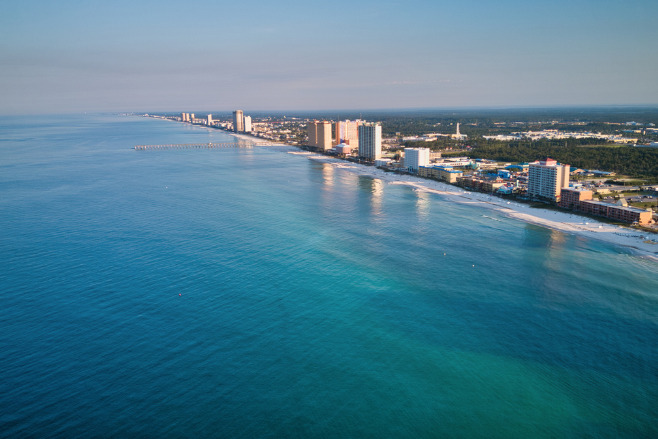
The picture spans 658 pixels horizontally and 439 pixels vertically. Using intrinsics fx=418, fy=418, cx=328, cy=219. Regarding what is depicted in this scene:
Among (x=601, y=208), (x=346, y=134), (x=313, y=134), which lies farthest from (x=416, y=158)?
(x=313, y=134)

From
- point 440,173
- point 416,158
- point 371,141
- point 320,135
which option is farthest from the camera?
point 320,135

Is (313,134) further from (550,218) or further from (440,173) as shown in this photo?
A: (550,218)

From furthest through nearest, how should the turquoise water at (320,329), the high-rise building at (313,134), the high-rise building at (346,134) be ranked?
the high-rise building at (346,134) → the high-rise building at (313,134) → the turquoise water at (320,329)

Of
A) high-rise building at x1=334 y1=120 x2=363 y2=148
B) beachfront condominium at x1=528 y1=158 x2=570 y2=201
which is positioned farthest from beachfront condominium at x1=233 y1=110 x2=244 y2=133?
beachfront condominium at x1=528 y1=158 x2=570 y2=201

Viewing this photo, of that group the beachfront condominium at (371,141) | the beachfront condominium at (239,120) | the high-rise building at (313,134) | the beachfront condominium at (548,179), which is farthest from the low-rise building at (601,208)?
the beachfront condominium at (239,120)

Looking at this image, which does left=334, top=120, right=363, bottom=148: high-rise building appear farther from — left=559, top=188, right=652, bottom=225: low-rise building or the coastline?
left=559, top=188, right=652, bottom=225: low-rise building

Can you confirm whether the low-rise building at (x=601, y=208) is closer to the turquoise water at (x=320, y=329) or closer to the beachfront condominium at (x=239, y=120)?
the turquoise water at (x=320, y=329)
